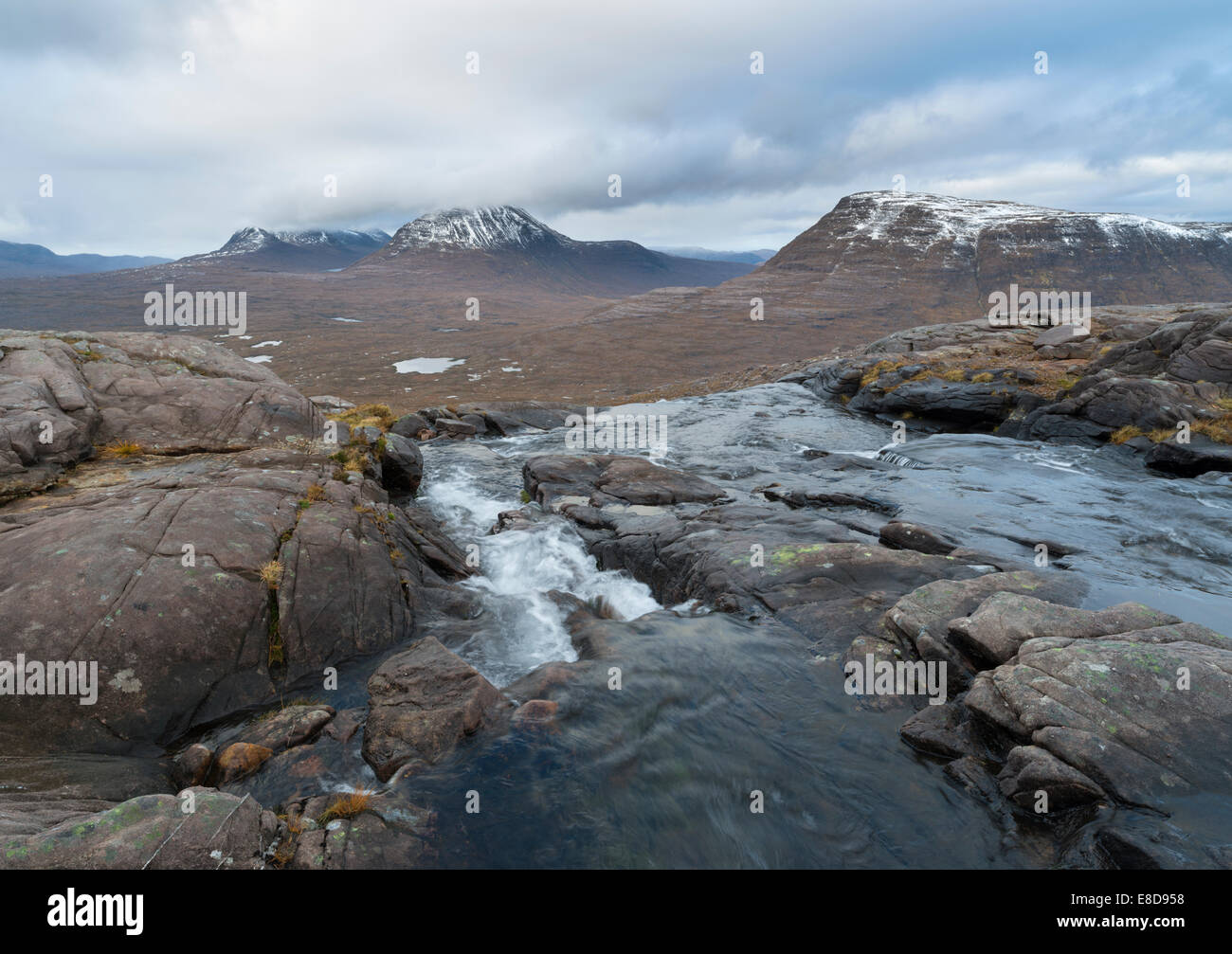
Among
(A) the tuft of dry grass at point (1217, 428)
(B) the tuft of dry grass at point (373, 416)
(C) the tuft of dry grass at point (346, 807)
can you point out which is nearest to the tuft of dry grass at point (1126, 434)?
(A) the tuft of dry grass at point (1217, 428)

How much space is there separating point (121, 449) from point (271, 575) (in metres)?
8.86

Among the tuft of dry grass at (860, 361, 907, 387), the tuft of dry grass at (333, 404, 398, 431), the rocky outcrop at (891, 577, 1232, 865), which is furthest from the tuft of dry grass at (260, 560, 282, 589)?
the tuft of dry grass at (860, 361, 907, 387)

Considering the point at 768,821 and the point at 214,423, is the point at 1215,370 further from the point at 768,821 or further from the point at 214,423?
the point at 214,423

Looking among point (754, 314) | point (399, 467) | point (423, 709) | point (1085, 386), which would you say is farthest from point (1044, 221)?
point (423, 709)

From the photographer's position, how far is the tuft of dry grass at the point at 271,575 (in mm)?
11820

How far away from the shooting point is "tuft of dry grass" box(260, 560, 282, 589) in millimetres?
11820

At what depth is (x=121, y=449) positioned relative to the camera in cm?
1611

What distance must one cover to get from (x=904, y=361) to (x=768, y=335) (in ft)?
268

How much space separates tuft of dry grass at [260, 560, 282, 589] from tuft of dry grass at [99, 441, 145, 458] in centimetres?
838

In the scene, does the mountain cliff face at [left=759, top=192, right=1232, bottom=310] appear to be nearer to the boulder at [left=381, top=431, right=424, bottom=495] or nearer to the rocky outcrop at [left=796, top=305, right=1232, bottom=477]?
the rocky outcrop at [left=796, top=305, right=1232, bottom=477]
